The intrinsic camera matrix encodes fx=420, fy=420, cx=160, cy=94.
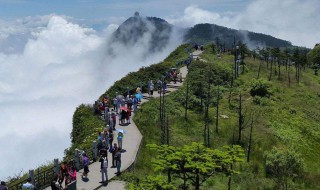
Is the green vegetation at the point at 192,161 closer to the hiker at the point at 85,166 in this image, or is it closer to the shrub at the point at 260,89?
the hiker at the point at 85,166

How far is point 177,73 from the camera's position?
57031mm

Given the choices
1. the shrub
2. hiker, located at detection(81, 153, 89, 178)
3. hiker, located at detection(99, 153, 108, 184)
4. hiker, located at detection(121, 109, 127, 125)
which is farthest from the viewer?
the shrub

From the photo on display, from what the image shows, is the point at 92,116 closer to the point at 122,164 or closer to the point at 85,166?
the point at 122,164

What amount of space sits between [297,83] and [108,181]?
1816 inches

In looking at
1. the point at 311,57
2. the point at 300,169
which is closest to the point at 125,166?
the point at 300,169

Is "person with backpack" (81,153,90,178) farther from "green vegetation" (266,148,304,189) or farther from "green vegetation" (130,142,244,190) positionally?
"green vegetation" (266,148,304,189)

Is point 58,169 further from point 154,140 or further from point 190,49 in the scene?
point 190,49

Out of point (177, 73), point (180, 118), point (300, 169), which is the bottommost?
point (300, 169)

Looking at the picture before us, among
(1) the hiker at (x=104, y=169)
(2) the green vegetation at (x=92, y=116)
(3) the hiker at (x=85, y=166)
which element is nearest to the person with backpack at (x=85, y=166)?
(3) the hiker at (x=85, y=166)

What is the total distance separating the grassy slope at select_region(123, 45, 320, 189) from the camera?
31930mm

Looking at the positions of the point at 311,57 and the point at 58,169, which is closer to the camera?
the point at 58,169

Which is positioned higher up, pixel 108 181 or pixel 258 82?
pixel 258 82

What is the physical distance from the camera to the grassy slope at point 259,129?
1257 inches

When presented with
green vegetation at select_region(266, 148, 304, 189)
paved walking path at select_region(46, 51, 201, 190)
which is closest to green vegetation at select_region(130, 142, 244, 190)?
paved walking path at select_region(46, 51, 201, 190)
